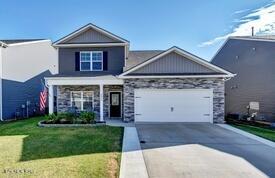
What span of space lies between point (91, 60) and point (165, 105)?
21.1ft

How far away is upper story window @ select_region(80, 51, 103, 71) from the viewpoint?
699 inches

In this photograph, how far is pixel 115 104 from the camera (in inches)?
705

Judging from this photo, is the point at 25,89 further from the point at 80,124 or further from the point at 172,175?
the point at 172,175

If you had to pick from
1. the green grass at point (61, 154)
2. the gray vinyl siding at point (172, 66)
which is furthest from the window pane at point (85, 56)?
the green grass at point (61, 154)

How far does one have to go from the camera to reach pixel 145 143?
9.35 metres

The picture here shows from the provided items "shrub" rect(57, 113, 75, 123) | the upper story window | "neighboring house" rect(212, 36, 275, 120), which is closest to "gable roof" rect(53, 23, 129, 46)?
the upper story window

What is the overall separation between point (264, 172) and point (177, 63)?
10.2 metres

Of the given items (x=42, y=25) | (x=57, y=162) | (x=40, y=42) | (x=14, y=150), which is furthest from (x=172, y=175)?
(x=42, y=25)

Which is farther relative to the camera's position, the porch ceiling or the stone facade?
the stone facade

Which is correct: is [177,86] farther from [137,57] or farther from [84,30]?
[84,30]

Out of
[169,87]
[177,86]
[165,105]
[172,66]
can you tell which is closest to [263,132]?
[177,86]

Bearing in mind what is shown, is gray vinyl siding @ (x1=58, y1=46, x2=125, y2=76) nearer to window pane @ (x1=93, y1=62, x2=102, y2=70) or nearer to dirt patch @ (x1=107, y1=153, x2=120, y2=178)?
window pane @ (x1=93, y1=62, x2=102, y2=70)

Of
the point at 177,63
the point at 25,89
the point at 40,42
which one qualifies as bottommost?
the point at 25,89

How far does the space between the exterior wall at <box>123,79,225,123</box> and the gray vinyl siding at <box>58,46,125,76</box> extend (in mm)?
2631
